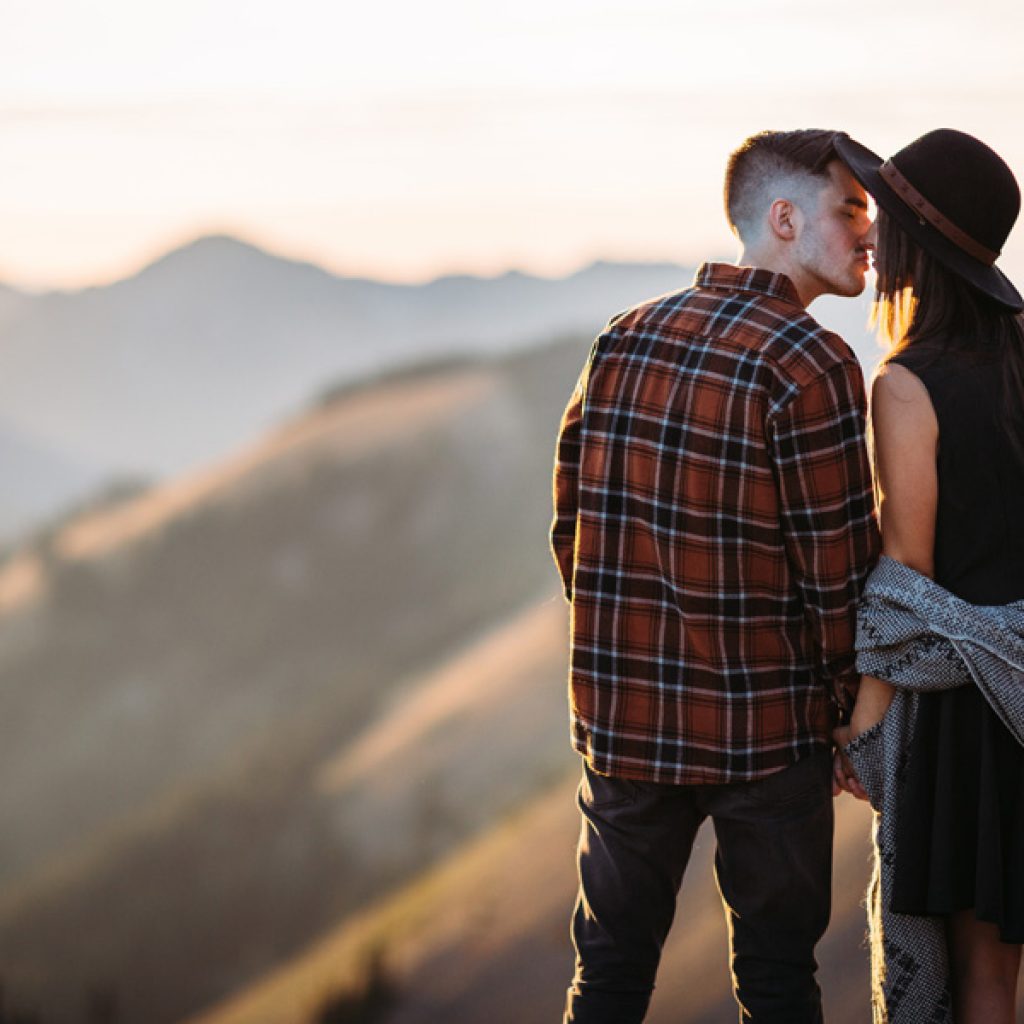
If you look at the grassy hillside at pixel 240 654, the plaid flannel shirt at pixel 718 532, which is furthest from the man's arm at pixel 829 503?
the grassy hillside at pixel 240 654

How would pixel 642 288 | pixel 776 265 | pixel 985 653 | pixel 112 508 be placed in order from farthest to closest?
pixel 112 508
pixel 642 288
pixel 776 265
pixel 985 653

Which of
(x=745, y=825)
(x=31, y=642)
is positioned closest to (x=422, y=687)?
(x=31, y=642)

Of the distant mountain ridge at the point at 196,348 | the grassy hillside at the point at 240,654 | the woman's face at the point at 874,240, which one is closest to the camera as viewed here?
the woman's face at the point at 874,240

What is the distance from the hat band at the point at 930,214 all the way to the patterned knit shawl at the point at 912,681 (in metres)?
0.37

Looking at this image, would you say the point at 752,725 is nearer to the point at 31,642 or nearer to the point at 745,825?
the point at 745,825

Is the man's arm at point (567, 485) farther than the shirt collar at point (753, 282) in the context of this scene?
Yes

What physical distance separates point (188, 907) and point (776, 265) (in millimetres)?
4170

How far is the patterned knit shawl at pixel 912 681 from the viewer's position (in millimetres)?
1405

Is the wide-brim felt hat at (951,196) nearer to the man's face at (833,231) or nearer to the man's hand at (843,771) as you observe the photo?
the man's face at (833,231)

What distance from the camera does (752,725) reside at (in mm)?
1440

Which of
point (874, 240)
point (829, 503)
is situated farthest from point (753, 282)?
point (829, 503)

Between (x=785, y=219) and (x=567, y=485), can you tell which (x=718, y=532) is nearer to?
(x=567, y=485)

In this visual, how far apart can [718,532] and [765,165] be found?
447mm

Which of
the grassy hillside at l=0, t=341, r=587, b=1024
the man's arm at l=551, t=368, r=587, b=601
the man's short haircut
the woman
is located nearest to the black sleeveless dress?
the woman
